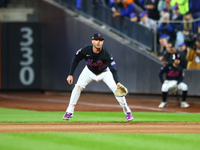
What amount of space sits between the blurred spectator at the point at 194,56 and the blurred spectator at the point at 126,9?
3.49 meters

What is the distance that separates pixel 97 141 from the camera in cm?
795

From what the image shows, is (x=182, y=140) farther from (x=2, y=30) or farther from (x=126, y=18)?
(x=2, y=30)

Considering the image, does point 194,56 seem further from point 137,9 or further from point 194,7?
point 137,9

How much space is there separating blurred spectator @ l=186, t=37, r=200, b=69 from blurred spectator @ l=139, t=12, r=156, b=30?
200 centimetres

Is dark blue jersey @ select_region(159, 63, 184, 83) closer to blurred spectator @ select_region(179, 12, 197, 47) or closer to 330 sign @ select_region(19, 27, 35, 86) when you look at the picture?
blurred spectator @ select_region(179, 12, 197, 47)

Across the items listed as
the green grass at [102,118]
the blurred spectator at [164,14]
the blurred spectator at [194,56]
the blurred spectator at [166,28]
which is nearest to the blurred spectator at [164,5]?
the blurred spectator at [164,14]

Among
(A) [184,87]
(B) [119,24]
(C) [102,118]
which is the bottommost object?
(C) [102,118]

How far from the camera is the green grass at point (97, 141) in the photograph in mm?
7285

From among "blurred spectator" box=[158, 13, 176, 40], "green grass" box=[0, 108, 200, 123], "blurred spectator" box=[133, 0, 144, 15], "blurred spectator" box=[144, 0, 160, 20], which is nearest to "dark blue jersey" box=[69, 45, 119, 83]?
"green grass" box=[0, 108, 200, 123]

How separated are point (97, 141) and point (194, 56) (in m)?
10.2

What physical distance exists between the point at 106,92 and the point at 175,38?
5.44m

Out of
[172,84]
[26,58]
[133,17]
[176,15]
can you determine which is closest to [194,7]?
[176,15]

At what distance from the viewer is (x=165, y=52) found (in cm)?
1823

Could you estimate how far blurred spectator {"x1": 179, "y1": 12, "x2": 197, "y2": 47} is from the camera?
17.3m
